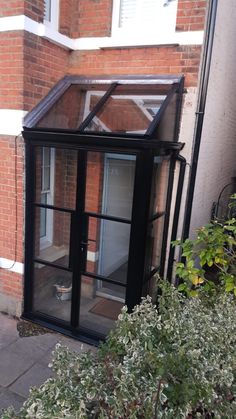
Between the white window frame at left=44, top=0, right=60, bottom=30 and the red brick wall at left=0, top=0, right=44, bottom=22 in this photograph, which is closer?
the red brick wall at left=0, top=0, right=44, bottom=22

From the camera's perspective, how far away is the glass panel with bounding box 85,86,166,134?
3.63 metres

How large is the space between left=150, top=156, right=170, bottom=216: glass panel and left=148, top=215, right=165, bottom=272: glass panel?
0.53 ft

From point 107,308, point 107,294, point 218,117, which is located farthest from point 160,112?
point 107,308

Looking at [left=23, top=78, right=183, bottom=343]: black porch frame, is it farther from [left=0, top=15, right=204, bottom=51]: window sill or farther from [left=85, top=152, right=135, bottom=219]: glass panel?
[left=0, top=15, right=204, bottom=51]: window sill

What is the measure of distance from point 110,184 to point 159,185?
0.74 metres

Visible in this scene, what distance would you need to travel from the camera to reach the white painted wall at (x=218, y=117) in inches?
178

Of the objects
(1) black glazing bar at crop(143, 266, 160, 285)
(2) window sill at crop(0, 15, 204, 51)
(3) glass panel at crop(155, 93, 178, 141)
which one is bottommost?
Result: (1) black glazing bar at crop(143, 266, 160, 285)

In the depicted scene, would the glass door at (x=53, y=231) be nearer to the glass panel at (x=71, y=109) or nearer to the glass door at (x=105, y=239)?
the glass door at (x=105, y=239)

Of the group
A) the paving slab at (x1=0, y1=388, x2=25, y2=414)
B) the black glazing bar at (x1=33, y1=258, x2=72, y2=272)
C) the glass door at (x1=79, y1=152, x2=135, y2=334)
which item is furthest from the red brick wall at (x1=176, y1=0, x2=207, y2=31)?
the paving slab at (x1=0, y1=388, x2=25, y2=414)

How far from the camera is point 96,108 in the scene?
3.81 m

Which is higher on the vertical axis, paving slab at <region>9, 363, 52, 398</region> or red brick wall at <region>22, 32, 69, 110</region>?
red brick wall at <region>22, 32, 69, 110</region>

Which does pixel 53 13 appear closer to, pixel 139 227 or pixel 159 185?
pixel 159 185

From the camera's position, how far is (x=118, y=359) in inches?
78.2

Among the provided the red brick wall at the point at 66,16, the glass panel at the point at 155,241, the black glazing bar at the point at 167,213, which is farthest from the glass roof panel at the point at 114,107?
the glass panel at the point at 155,241
